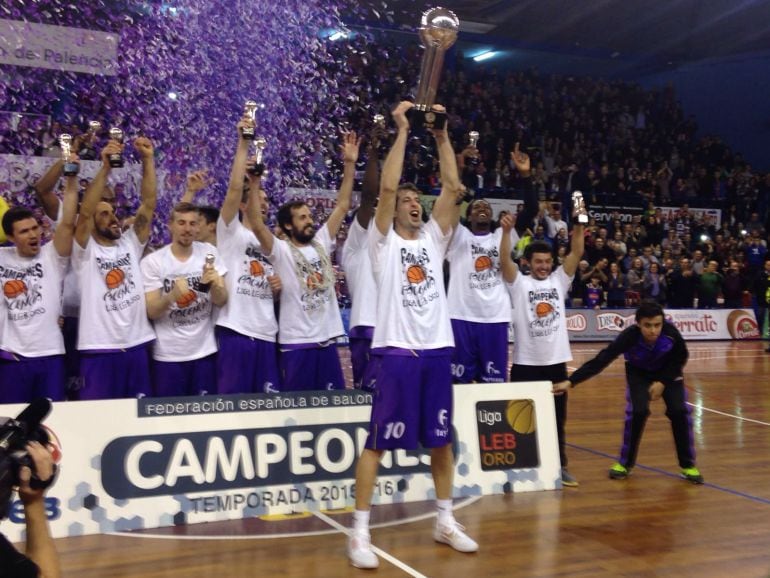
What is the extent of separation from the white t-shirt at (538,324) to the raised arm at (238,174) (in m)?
2.26

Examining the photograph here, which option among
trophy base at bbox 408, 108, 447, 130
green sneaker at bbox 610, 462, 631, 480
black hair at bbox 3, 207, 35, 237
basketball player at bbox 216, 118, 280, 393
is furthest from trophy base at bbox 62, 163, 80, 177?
green sneaker at bbox 610, 462, 631, 480

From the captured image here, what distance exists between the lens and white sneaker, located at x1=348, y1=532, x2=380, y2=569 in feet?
14.4

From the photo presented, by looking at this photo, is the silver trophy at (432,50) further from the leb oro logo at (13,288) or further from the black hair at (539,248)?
the leb oro logo at (13,288)

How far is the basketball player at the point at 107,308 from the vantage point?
17.4ft

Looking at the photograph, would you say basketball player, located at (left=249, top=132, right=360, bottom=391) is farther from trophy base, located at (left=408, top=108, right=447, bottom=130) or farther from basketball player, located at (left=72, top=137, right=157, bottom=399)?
trophy base, located at (left=408, top=108, right=447, bottom=130)

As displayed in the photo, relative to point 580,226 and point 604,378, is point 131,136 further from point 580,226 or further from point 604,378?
point 580,226

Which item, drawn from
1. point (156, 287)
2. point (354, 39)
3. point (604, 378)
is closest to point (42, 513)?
point (156, 287)

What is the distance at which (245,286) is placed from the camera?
5.75 m

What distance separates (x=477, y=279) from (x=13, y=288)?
340 centimetres

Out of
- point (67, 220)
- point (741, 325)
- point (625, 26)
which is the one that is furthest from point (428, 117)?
point (625, 26)

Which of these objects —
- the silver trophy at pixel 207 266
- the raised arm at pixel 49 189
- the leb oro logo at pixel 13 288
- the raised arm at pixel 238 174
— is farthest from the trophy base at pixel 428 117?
the leb oro logo at pixel 13 288

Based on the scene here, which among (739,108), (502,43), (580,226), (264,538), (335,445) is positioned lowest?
(264,538)

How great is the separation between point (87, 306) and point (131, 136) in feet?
28.1

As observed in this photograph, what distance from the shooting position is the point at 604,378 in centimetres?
1227
